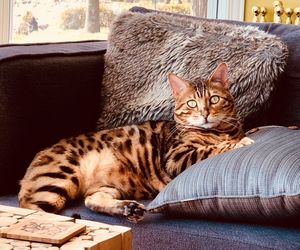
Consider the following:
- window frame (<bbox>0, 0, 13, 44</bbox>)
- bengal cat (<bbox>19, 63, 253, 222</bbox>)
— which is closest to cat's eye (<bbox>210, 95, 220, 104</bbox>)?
bengal cat (<bbox>19, 63, 253, 222</bbox>)

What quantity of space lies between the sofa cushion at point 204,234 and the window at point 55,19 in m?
1.29

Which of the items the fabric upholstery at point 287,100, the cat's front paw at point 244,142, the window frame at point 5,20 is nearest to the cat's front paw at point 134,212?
the cat's front paw at point 244,142

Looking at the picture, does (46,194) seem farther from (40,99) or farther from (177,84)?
(177,84)

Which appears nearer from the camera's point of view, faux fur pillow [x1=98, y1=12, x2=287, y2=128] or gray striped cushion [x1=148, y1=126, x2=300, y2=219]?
gray striped cushion [x1=148, y1=126, x2=300, y2=219]

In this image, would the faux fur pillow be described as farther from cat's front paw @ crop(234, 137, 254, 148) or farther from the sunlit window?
the sunlit window

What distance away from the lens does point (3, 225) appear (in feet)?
4.19

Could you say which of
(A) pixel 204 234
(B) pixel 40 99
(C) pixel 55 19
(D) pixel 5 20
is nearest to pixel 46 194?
(B) pixel 40 99

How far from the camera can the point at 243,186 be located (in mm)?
1609

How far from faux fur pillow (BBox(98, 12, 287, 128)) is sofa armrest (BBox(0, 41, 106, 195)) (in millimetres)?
74

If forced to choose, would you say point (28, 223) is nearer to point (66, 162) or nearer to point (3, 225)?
point (3, 225)

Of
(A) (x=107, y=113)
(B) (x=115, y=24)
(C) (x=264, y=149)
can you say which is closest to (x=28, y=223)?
(C) (x=264, y=149)

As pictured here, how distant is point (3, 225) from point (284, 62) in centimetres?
117

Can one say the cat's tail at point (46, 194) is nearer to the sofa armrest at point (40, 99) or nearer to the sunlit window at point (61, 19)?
the sofa armrest at point (40, 99)

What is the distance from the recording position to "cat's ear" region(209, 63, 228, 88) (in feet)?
6.81
